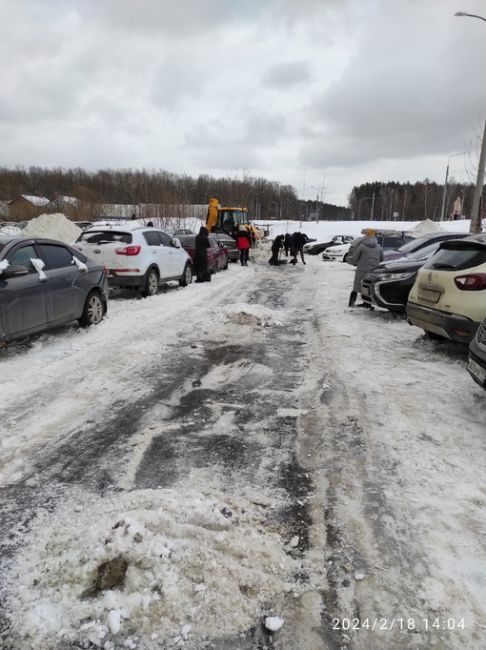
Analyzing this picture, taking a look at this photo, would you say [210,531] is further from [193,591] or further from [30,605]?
[30,605]

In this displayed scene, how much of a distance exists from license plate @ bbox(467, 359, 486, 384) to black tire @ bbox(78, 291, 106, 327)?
5.96 meters

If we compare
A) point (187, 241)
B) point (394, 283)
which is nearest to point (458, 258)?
point (394, 283)

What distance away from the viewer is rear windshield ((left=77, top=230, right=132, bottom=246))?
413 inches

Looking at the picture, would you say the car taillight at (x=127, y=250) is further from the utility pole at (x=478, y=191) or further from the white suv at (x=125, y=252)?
the utility pole at (x=478, y=191)

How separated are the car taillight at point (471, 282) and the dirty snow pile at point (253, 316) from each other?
11.5 feet

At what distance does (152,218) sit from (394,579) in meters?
41.5

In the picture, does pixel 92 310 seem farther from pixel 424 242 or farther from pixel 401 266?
pixel 424 242

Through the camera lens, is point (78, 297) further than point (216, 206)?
No

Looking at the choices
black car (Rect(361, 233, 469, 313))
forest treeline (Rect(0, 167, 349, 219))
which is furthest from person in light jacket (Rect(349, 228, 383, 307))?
forest treeline (Rect(0, 167, 349, 219))

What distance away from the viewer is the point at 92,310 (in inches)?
307

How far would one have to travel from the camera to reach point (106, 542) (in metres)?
2.43

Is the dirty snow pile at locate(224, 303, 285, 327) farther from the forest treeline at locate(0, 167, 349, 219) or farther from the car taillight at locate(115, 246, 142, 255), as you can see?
the forest treeline at locate(0, 167, 349, 219)

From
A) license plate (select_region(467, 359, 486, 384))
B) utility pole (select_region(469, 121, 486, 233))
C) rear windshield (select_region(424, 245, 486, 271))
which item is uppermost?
utility pole (select_region(469, 121, 486, 233))

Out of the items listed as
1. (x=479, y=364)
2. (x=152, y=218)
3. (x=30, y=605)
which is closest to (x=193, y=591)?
(x=30, y=605)
